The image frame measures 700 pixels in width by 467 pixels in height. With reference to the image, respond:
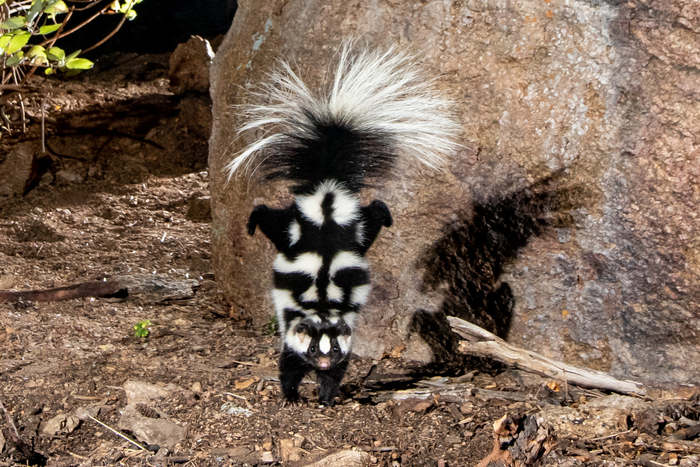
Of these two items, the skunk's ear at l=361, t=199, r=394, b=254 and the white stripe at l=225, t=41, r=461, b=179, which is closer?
the white stripe at l=225, t=41, r=461, b=179

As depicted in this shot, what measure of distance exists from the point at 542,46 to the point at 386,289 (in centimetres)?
145

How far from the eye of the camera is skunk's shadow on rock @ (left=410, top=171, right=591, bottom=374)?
332 centimetres

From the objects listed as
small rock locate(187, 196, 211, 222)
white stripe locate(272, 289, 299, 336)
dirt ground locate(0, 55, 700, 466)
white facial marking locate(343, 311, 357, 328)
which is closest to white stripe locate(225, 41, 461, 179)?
white stripe locate(272, 289, 299, 336)

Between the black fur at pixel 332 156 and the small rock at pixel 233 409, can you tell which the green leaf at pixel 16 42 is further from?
the small rock at pixel 233 409

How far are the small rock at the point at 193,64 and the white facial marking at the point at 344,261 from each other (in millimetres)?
4275

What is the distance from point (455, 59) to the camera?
334 centimetres

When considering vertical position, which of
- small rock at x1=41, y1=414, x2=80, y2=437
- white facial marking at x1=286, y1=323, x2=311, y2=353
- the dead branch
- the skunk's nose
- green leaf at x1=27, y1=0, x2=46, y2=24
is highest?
green leaf at x1=27, y1=0, x2=46, y2=24

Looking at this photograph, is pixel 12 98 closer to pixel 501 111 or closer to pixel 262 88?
pixel 262 88

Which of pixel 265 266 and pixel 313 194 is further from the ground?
pixel 313 194

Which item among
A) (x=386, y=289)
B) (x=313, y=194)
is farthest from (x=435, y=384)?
(x=313, y=194)

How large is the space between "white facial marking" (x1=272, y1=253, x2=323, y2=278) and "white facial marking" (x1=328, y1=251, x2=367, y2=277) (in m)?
0.06

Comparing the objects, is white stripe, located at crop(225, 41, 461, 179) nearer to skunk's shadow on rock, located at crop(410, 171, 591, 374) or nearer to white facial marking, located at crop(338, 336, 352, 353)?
skunk's shadow on rock, located at crop(410, 171, 591, 374)

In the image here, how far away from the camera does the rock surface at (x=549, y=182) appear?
10.2 ft

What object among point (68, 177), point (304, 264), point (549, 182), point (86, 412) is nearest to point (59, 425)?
point (86, 412)
